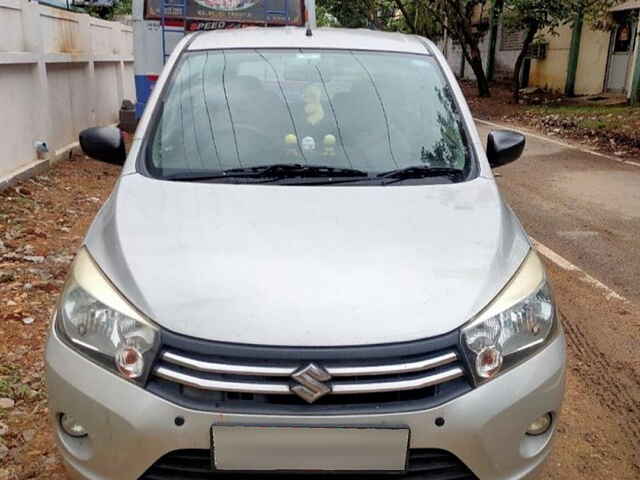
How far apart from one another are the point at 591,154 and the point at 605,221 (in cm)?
474

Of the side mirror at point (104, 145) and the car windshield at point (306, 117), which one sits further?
the side mirror at point (104, 145)

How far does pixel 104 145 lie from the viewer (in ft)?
10.4

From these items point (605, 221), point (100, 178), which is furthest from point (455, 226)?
point (100, 178)

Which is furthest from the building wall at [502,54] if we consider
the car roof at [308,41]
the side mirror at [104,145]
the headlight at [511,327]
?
the headlight at [511,327]

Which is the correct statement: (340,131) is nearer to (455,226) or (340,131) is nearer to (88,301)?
(455,226)

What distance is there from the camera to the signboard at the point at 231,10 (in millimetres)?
9211

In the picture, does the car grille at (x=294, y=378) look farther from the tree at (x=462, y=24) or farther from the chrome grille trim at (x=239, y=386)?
the tree at (x=462, y=24)

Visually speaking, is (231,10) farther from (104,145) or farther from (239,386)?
(239,386)

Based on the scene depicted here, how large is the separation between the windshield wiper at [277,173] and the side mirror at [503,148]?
0.87 m

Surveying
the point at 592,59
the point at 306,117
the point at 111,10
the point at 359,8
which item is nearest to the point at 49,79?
the point at 306,117

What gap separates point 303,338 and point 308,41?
6.96ft

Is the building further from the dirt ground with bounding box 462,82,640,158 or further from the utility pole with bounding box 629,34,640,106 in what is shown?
the dirt ground with bounding box 462,82,640,158

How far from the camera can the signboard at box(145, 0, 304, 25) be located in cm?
921

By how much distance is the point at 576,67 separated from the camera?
20.2 meters
